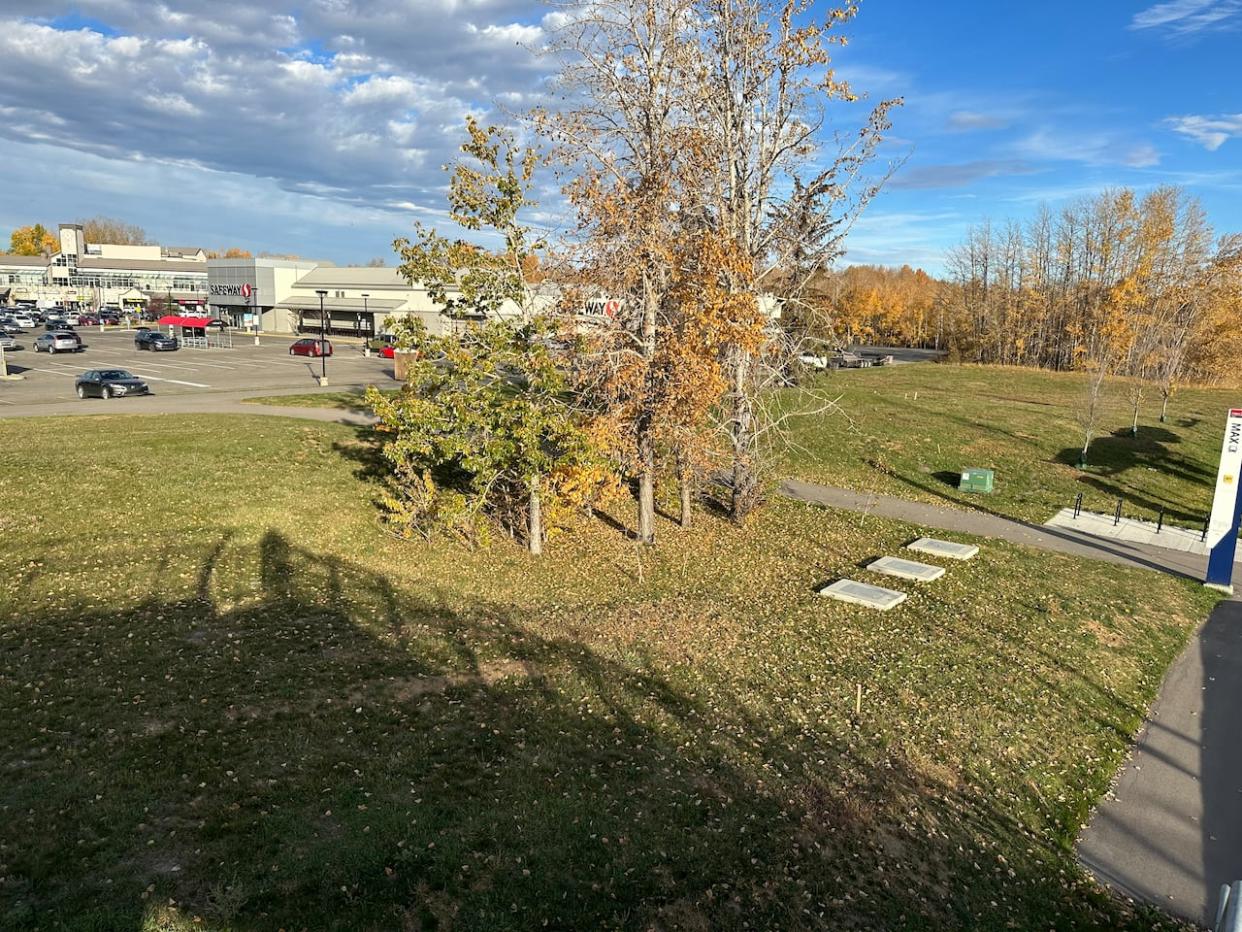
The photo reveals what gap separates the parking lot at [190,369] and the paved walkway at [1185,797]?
32.3 m

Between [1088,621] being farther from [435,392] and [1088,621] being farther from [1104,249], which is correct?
[1104,249]

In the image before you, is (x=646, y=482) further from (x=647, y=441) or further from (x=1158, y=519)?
(x=1158, y=519)

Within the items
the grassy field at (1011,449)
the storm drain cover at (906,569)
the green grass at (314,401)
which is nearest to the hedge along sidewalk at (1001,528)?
the grassy field at (1011,449)

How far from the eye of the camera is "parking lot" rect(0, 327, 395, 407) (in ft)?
109

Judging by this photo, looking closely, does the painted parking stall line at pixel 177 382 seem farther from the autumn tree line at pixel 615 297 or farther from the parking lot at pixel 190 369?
the autumn tree line at pixel 615 297

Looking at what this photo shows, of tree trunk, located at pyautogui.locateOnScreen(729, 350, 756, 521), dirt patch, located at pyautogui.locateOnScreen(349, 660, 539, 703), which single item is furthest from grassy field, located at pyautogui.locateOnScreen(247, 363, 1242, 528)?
dirt patch, located at pyautogui.locateOnScreen(349, 660, 539, 703)

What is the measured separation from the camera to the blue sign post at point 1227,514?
14.8 metres

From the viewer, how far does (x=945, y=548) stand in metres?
16.3

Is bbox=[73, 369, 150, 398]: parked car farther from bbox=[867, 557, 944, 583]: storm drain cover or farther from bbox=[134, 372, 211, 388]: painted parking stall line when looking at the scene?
bbox=[867, 557, 944, 583]: storm drain cover

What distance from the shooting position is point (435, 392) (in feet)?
48.2

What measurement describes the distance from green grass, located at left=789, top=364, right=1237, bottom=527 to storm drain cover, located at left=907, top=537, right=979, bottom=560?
466cm

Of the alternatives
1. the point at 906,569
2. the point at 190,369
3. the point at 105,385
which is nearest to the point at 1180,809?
the point at 906,569

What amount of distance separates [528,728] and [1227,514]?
1455 cm

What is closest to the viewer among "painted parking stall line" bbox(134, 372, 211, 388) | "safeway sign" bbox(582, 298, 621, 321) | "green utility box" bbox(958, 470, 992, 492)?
"safeway sign" bbox(582, 298, 621, 321)
